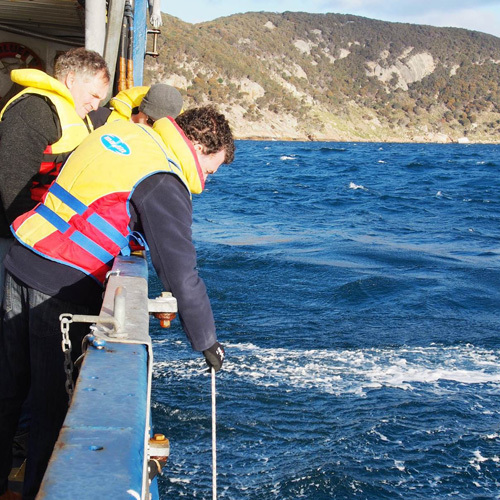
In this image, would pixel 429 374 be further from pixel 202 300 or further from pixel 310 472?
pixel 202 300

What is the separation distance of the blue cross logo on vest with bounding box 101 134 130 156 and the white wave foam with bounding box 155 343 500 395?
16.3 ft

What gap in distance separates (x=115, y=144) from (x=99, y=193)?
8.2 inches

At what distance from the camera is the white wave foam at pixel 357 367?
7.44 m

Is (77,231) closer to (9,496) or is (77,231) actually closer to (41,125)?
(41,125)

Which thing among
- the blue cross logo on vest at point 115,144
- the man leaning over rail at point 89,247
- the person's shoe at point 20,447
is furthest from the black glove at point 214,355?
the person's shoe at point 20,447

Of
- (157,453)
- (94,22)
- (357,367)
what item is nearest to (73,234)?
(157,453)

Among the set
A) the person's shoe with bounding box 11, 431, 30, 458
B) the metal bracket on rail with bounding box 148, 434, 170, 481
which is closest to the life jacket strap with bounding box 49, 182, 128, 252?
the metal bracket on rail with bounding box 148, 434, 170, 481

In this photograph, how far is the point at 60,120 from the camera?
3270 mm

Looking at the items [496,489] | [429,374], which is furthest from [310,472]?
[429,374]

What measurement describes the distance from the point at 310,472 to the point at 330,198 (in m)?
22.3

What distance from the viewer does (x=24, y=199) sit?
3205 mm

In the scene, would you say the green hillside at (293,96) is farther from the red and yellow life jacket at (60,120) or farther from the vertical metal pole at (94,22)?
the red and yellow life jacket at (60,120)

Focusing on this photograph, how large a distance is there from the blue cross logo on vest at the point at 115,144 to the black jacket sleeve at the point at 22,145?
0.58 m

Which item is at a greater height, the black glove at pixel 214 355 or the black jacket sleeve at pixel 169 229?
the black jacket sleeve at pixel 169 229
